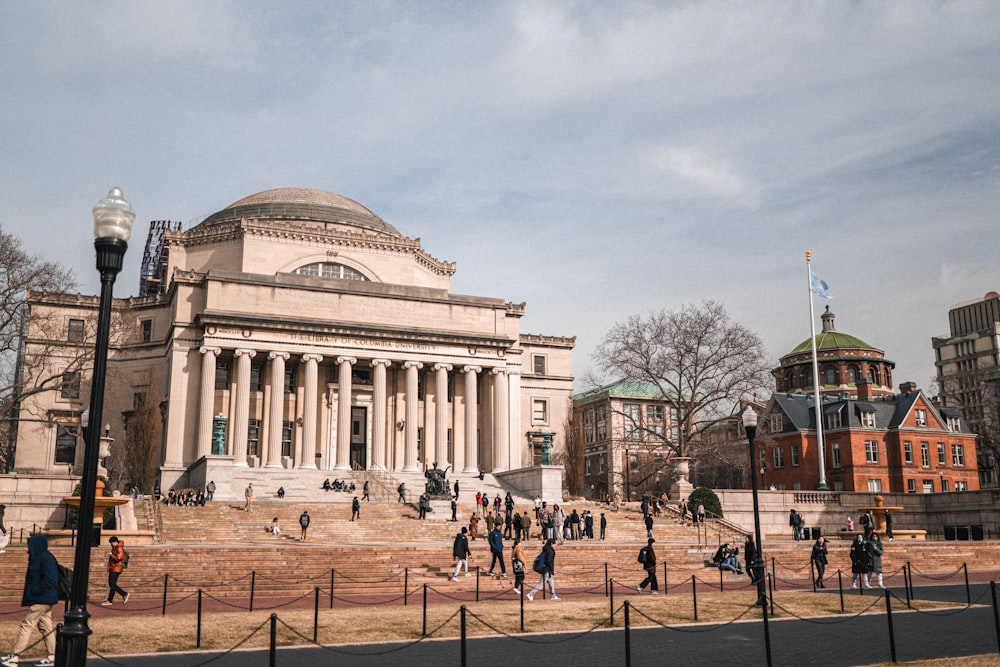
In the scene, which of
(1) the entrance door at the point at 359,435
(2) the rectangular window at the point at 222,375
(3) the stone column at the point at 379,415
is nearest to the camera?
(3) the stone column at the point at 379,415

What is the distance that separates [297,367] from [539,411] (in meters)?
24.2

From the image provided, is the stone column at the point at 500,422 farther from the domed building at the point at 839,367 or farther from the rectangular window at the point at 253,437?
the domed building at the point at 839,367

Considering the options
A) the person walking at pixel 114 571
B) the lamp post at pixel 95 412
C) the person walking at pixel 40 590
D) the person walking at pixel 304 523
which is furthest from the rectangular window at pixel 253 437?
the lamp post at pixel 95 412

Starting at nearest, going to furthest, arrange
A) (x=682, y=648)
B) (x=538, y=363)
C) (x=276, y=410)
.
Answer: (x=682, y=648) < (x=276, y=410) < (x=538, y=363)

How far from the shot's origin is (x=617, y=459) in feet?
320

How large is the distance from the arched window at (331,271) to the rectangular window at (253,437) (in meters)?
14.0

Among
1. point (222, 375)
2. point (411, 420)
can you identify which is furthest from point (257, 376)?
point (411, 420)

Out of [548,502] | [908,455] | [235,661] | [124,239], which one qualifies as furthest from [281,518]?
[908,455]

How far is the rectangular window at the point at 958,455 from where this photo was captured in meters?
78.4

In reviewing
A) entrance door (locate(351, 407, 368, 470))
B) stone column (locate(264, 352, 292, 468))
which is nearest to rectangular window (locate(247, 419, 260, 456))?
stone column (locate(264, 352, 292, 468))

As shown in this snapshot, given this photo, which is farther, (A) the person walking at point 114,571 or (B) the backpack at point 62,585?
(A) the person walking at point 114,571

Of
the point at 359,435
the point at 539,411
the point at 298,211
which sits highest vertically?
the point at 298,211

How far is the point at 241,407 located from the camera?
2291 inches

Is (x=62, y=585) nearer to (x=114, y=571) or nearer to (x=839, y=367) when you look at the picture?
(x=114, y=571)
